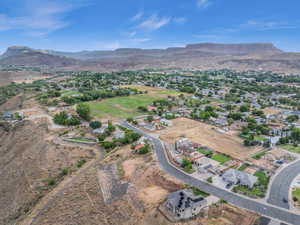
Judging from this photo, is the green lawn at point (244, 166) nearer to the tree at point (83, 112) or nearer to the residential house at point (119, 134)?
the residential house at point (119, 134)

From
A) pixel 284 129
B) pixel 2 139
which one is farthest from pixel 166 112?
pixel 2 139

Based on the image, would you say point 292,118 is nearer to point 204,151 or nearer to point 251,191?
point 204,151

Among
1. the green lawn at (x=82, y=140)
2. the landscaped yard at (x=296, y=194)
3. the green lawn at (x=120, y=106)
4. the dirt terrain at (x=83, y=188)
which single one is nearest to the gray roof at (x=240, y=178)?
the landscaped yard at (x=296, y=194)

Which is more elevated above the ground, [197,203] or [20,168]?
[197,203]

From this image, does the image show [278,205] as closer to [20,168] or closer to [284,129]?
[284,129]

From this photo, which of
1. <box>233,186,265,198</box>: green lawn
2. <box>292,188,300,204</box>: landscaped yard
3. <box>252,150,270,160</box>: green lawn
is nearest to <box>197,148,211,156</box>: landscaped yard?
<box>252,150,270,160</box>: green lawn
